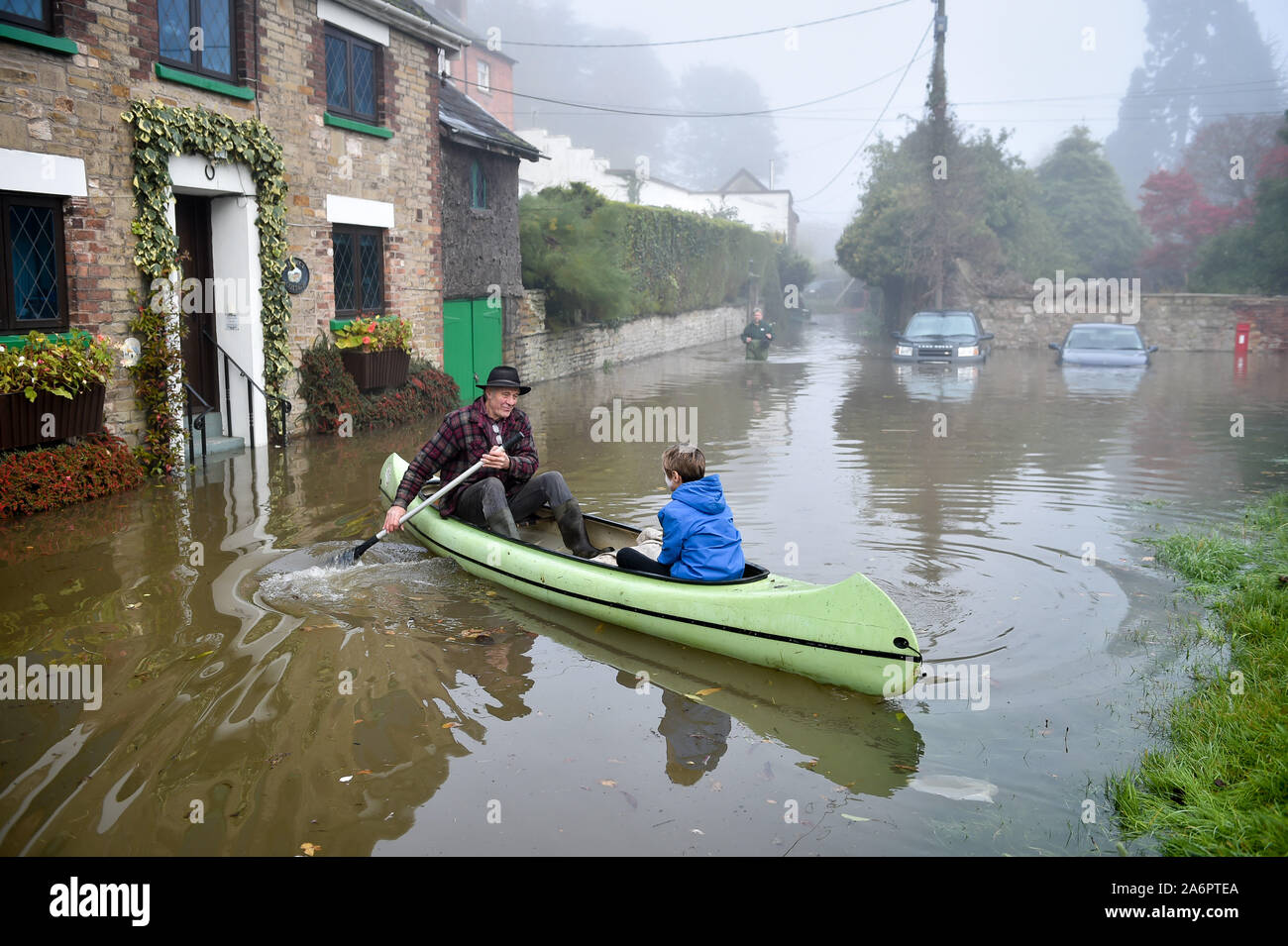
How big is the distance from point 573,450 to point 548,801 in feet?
32.2

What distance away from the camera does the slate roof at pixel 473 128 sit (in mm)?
17969

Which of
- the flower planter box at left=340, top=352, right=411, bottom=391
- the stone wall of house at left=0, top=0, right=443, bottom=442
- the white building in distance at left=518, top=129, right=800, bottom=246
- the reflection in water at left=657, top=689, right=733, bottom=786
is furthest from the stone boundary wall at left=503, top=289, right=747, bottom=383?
the reflection in water at left=657, top=689, right=733, bottom=786

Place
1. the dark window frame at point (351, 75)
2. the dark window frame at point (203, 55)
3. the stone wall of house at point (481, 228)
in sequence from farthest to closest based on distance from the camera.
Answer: the stone wall of house at point (481, 228)
the dark window frame at point (351, 75)
the dark window frame at point (203, 55)

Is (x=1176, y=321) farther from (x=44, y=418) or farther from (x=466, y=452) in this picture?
(x=44, y=418)

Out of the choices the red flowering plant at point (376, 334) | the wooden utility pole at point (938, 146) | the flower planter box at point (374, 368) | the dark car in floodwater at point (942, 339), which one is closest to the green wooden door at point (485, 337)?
the red flowering plant at point (376, 334)

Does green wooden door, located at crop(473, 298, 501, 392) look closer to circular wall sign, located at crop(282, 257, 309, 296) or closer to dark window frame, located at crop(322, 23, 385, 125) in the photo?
dark window frame, located at crop(322, 23, 385, 125)

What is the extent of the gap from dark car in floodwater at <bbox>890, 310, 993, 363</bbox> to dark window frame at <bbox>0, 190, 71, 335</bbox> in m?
20.6

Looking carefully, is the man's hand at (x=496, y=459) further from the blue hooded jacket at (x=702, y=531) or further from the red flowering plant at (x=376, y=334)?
the red flowering plant at (x=376, y=334)

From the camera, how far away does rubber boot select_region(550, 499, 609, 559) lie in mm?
8297

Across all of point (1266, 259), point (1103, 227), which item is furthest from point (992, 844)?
point (1103, 227)

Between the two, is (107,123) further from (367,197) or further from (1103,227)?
(1103,227)

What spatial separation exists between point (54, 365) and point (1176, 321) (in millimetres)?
32526

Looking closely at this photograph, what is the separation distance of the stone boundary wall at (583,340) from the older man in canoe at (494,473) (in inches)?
468
